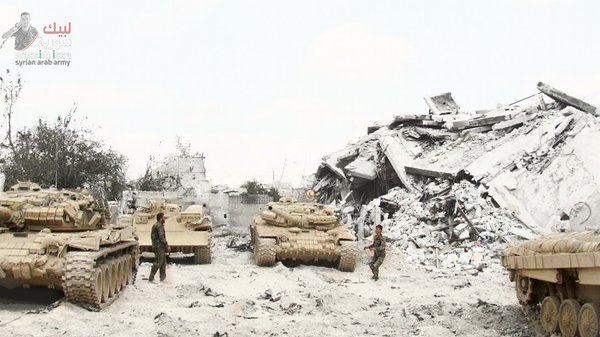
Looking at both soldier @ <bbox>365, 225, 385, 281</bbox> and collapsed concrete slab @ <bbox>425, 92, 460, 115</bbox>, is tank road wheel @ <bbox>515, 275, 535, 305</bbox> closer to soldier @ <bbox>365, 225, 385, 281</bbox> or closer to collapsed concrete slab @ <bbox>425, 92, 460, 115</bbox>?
soldier @ <bbox>365, 225, 385, 281</bbox>

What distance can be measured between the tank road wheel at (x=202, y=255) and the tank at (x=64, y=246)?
437 centimetres

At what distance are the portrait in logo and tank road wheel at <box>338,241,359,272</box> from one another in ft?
40.4

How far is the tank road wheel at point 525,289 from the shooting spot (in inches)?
387

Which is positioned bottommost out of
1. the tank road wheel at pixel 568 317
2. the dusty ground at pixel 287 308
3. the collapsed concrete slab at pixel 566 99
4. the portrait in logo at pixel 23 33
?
the dusty ground at pixel 287 308

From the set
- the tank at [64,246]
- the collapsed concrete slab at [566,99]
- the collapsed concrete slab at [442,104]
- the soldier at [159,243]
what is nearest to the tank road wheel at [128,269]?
the tank at [64,246]

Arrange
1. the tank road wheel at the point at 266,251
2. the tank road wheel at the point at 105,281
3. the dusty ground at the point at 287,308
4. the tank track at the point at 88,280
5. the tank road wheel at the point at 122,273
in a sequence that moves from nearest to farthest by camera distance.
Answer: the dusty ground at the point at 287,308
the tank track at the point at 88,280
the tank road wheel at the point at 105,281
the tank road wheel at the point at 122,273
the tank road wheel at the point at 266,251

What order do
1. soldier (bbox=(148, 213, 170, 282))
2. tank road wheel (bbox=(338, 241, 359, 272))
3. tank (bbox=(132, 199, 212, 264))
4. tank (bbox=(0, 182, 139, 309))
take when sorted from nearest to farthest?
tank (bbox=(0, 182, 139, 309)) < soldier (bbox=(148, 213, 170, 282)) < tank road wheel (bbox=(338, 241, 359, 272)) < tank (bbox=(132, 199, 212, 264))

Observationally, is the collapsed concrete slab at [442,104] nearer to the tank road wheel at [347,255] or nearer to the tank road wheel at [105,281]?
the tank road wheel at [347,255]

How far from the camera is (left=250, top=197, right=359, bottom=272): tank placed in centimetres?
1705

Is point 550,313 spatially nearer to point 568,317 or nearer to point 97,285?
point 568,317

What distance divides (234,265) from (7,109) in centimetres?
1978

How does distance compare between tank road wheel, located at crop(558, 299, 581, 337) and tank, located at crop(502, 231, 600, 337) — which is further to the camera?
tank road wheel, located at crop(558, 299, 581, 337)

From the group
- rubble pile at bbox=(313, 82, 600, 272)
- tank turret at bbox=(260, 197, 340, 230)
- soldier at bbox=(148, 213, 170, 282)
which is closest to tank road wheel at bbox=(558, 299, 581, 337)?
soldier at bbox=(148, 213, 170, 282)

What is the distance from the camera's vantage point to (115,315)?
1041 centimetres
